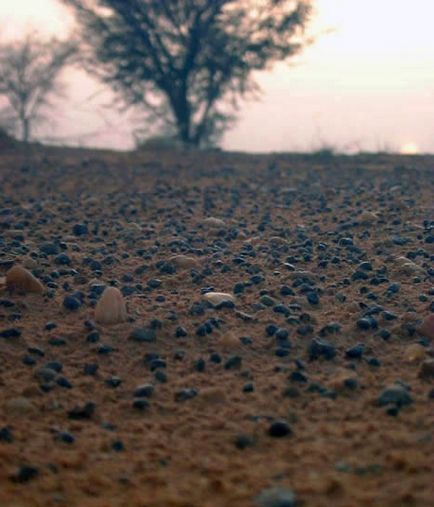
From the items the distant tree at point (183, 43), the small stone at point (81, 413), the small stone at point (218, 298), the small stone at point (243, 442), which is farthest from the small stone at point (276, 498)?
the distant tree at point (183, 43)

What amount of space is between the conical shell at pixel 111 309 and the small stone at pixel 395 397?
166 centimetres

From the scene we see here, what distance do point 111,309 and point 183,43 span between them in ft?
52.3

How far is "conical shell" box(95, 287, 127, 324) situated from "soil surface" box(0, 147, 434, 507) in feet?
0.21

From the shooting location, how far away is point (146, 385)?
358cm

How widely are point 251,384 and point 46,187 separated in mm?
7086

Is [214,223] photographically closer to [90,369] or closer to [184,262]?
[184,262]

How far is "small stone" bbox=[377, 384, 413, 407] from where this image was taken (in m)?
3.35

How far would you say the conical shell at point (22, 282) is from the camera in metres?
4.88

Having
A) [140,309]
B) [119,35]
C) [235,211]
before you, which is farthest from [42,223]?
[119,35]

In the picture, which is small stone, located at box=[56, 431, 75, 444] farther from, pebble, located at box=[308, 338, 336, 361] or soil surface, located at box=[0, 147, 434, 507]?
pebble, located at box=[308, 338, 336, 361]

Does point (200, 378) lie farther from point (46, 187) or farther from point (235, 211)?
point (46, 187)

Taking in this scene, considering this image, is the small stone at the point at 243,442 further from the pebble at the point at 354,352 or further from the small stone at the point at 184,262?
the small stone at the point at 184,262

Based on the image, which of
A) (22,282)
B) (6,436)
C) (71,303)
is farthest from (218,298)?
(6,436)

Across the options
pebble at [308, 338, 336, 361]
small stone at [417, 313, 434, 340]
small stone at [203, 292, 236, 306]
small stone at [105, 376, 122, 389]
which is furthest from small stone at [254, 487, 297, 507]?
small stone at [203, 292, 236, 306]
